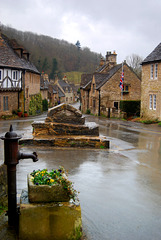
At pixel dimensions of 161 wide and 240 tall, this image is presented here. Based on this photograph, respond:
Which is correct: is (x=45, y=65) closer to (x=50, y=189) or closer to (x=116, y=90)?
(x=116, y=90)

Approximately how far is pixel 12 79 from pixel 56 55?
302ft

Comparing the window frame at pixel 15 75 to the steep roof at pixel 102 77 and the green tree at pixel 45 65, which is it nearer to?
the steep roof at pixel 102 77

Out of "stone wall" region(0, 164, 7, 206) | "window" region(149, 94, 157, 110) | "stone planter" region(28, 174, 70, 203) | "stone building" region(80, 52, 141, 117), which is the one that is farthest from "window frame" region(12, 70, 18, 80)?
"stone planter" region(28, 174, 70, 203)

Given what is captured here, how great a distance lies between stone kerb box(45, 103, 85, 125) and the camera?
513 inches

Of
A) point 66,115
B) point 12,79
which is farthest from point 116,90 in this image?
point 66,115

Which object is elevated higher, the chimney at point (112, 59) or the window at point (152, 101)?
the chimney at point (112, 59)

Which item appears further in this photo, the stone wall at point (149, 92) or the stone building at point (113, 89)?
the stone building at point (113, 89)

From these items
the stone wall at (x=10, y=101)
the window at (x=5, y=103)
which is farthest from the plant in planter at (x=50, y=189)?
the window at (x=5, y=103)

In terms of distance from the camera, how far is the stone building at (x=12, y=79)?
101 ft

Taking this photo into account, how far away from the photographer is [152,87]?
2642 centimetres

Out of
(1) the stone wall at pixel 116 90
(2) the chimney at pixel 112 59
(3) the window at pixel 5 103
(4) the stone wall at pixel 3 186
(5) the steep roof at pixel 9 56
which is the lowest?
(4) the stone wall at pixel 3 186

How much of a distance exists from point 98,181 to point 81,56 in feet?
436

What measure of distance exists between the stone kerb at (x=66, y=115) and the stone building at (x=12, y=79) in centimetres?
1895

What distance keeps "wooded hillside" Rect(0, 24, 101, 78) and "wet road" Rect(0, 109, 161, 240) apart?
8354 cm
